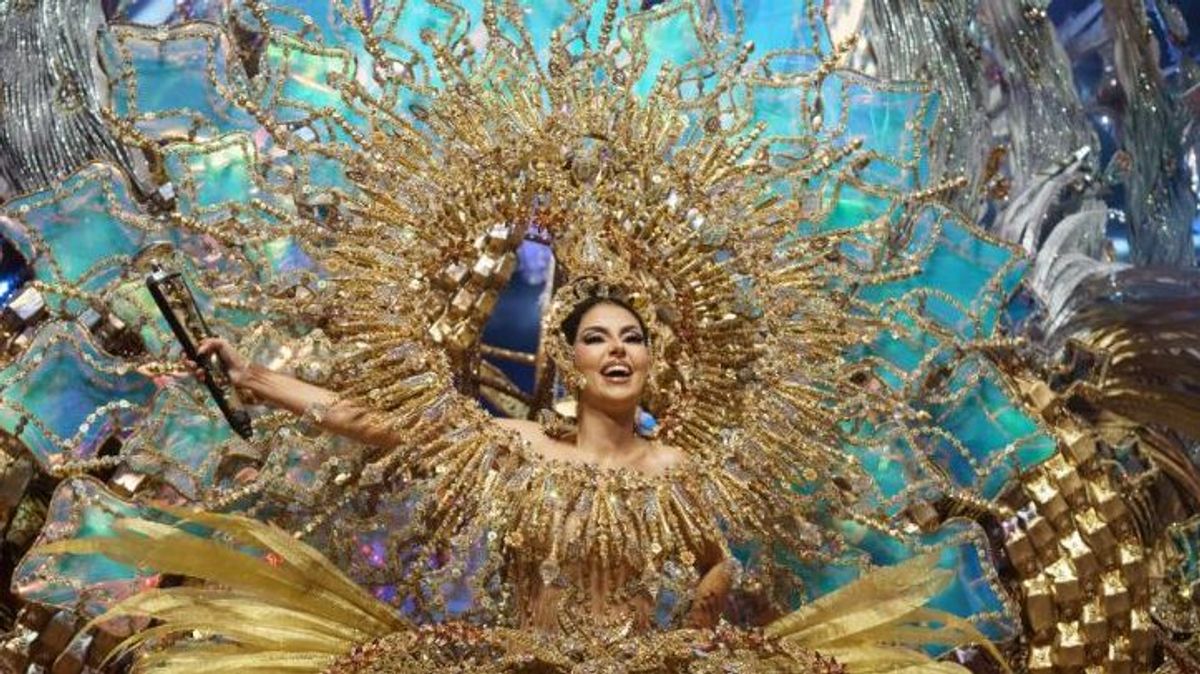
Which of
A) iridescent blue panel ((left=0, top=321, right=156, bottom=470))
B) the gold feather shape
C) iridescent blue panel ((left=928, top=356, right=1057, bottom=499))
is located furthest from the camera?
iridescent blue panel ((left=928, top=356, right=1057, bottom=499))

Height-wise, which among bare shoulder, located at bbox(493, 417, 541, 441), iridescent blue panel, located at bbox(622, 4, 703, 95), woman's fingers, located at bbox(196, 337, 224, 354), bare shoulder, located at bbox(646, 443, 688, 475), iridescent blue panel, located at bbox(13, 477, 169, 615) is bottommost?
iridescent blue panel, located at bbox(13, 477, 169, 615)

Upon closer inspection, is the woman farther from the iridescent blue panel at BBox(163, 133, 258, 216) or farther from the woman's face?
the iridescent blue panel at BBox(163, 133, 258, 216)

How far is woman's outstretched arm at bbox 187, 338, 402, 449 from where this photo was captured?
2.50 meters

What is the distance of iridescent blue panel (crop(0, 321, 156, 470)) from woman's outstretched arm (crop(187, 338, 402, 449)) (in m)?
0.22

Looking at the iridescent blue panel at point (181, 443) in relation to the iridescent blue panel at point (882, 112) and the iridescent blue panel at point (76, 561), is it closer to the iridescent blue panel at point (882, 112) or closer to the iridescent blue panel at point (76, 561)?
the iridescent blue panel at point (76, 561)

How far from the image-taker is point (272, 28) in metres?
→ 2.84

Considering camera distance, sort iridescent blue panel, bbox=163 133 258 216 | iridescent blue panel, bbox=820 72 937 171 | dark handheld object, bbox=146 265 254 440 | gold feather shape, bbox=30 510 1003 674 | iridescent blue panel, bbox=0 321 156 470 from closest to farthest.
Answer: gold feather shape, bbox=30 510 1003 674 → dark handheld object, bbox=146 265 254 440 → iridescent blue panel, bbox=0 321 156 470 → iridescent blue panel, bbox=163 133 258 216 → iridescent blue panel, bbox=820 72 937 171

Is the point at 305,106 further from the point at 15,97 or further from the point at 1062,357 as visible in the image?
the point at 1062,357

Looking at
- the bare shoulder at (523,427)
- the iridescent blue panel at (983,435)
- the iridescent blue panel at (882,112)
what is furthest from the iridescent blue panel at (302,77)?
the iridescent blue panel at (983,435)

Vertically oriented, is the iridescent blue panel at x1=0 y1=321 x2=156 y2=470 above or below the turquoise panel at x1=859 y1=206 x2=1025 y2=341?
below

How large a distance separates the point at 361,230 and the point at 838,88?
3.06ft

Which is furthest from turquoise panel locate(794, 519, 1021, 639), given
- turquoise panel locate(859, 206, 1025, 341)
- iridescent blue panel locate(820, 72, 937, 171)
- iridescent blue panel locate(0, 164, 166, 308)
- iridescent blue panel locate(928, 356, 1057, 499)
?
iridescent blue panel locate(0, 164, 166, 308)

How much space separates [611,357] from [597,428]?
4.4 inches

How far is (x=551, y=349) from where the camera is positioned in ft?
8.70
